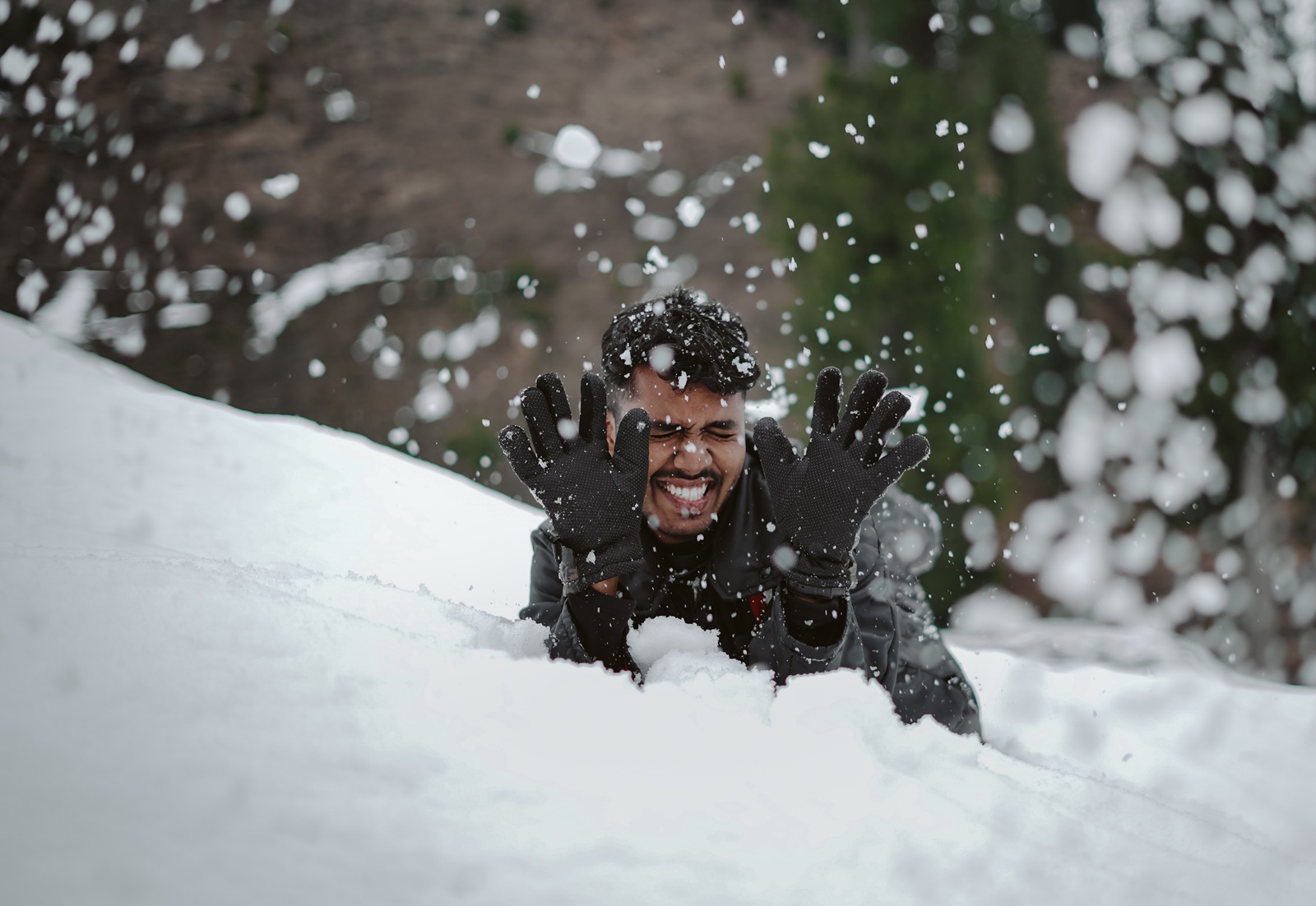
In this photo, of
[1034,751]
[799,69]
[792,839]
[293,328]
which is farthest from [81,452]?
[799,69]

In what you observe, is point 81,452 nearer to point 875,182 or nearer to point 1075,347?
point 875,182

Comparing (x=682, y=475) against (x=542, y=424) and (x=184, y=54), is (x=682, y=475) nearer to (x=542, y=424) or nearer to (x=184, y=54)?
(x=542, y=424)

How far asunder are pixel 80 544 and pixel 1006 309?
7722mm

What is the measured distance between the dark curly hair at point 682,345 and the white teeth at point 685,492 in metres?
0.21

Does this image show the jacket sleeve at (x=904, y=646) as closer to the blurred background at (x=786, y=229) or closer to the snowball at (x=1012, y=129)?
the blurred background at (x=786, y=229)

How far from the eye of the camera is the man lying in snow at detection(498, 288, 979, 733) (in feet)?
5.29

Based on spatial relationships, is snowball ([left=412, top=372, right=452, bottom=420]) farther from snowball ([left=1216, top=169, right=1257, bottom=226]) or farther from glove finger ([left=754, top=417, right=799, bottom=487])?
glove finger ([left=754, top=417, right=799, bottom=487])

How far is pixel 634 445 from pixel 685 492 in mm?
289

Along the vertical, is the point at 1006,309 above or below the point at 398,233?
above

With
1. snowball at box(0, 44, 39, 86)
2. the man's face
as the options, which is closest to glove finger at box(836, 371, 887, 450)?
the man's face

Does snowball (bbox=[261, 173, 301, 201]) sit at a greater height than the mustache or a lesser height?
lesser

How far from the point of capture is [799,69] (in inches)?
539

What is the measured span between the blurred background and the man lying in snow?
12.8ft

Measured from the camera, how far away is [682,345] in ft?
6.17
